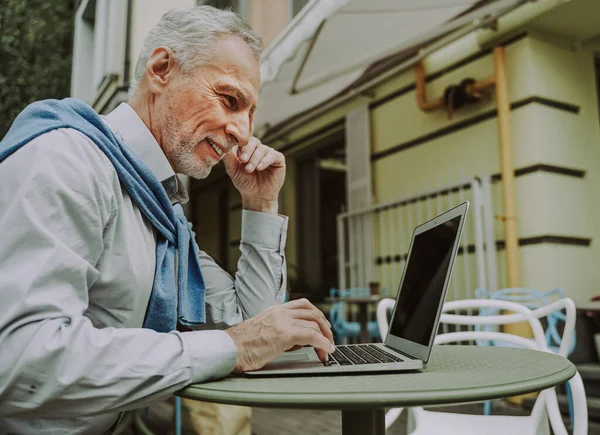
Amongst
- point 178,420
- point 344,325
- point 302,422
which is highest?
point 344,325

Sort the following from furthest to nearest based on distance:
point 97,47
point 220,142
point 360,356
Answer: point 97,47 < point 220,142 < point 360,356

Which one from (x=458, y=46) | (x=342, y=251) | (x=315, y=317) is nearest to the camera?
(x=315, y=317)

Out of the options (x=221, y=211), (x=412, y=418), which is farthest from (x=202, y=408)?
(x=221, y=211)

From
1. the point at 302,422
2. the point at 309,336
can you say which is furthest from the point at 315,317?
the point at 302,422

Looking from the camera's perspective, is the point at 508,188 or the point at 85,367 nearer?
the point at 85,367

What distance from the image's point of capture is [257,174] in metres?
1.43

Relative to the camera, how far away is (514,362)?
0.94 meters

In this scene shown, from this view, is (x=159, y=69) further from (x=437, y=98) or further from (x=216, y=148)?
(x=437, y=98)

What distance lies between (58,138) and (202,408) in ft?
6.25

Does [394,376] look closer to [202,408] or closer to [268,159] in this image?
[268,159]

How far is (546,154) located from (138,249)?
360cm

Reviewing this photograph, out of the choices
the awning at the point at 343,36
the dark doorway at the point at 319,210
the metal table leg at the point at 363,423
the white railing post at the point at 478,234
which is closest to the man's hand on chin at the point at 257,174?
the metal table leg at the point at 363,423

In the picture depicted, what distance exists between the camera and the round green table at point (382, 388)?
24.5 inches

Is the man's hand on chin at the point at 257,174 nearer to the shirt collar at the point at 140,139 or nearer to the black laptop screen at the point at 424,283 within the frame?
the shirt collar at the point at 140,139
